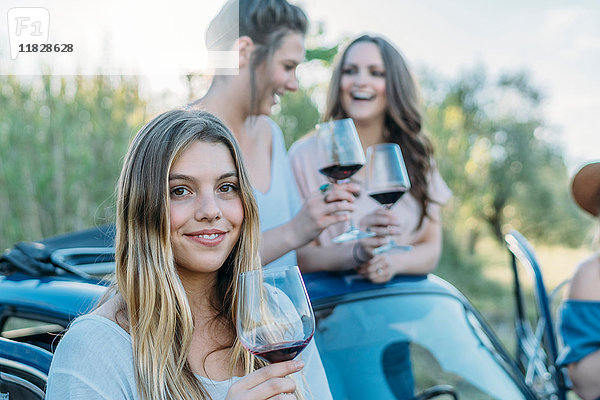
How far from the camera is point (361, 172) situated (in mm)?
3359

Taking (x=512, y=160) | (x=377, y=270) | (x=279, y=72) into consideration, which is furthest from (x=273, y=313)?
(x=512, y=160)

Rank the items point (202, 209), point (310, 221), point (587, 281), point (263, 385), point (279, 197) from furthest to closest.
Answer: point (279, 197) → point (587, 281) → point (310, 221) → point (202, 209) → point (263, 385)

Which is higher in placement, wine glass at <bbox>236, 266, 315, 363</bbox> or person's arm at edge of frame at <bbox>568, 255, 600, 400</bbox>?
wine glass at <bbox>236, 266, 315, 363</bbox>

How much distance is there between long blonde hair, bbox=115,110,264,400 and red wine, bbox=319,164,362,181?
0.82 metres

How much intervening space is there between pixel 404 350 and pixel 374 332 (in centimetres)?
14

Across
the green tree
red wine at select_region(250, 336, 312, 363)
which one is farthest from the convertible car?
the green tree

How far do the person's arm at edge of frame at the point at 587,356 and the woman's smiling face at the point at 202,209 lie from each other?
1.77 metres

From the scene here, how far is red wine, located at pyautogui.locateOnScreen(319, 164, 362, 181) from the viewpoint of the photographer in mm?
2612

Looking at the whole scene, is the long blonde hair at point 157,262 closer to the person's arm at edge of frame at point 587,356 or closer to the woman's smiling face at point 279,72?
the woman's smiling face at point 279,72

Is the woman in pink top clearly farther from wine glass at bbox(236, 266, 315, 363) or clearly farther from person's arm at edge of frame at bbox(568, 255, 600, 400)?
wine glass at bbox(236, 266, 315, 363)

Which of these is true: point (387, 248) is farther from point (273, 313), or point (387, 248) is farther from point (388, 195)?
point (273, 313)

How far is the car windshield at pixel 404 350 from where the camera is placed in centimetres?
222

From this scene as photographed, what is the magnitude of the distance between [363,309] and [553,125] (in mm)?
21156

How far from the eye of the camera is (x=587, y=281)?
284 cm
